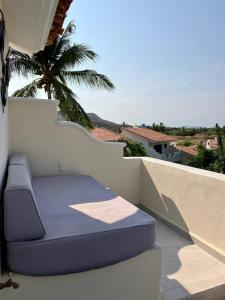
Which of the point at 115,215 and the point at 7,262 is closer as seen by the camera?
the point at 7,262

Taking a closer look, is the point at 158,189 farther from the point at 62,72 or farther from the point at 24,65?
the point at 24,65

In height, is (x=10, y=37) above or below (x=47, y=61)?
below

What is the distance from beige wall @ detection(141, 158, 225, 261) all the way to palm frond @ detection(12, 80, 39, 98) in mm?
8126

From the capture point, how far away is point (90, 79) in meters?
11.4

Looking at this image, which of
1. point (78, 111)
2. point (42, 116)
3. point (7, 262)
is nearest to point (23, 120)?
point (42, 116)

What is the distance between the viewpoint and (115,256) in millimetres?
1995

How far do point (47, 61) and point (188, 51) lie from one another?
1335 cm

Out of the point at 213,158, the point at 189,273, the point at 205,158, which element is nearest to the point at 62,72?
the point at 189,273

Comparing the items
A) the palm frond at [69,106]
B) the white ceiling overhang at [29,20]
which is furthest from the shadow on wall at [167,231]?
the palm frond at [69,106]

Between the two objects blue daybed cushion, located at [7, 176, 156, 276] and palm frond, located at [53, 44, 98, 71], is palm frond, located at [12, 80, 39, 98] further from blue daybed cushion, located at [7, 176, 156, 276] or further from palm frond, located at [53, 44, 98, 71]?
blue daybed cushion, located at [7, 176, 156, 276]

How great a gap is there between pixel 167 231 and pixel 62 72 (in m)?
9.44

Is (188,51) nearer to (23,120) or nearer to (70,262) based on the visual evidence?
(23,120)

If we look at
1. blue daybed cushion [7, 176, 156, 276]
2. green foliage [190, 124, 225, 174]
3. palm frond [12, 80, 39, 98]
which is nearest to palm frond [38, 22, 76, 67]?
palm frond [12, 80, 39, 98]

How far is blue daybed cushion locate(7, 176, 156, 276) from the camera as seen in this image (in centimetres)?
176
